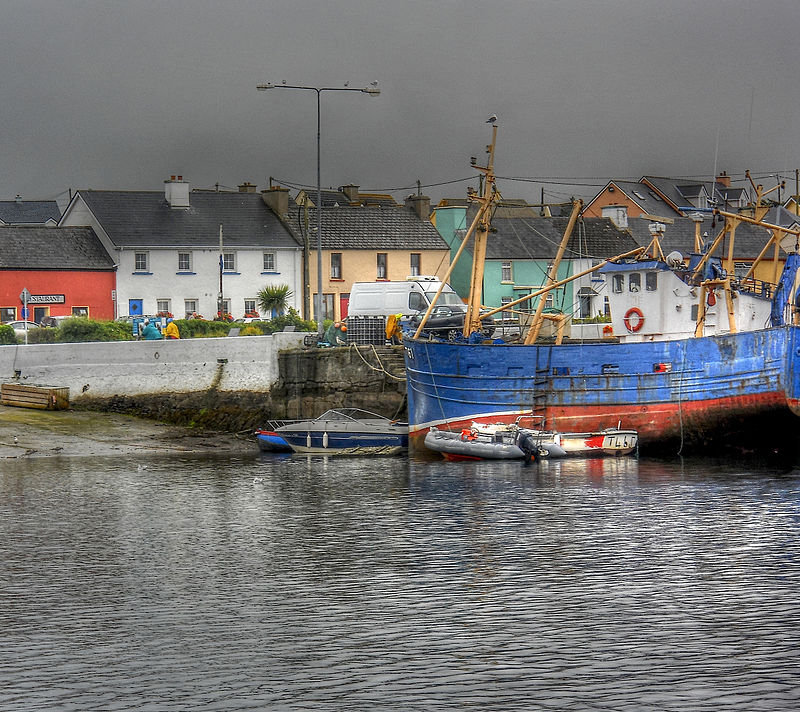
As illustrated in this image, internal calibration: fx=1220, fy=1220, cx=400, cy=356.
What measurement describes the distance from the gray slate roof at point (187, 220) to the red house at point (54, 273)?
5.67 feet

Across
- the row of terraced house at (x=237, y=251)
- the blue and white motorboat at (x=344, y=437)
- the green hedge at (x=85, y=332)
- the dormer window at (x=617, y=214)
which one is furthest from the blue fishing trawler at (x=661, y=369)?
the dormer window at (x=617, y=214)

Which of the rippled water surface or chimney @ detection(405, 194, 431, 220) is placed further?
A: chimney @ detection(405, 194, 431, 220)

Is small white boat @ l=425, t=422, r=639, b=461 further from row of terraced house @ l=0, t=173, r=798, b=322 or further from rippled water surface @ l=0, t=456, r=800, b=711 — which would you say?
row of terraced house @ l=0, t=173, r=798, b=322

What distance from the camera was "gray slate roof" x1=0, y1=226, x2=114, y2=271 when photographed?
62875 mm

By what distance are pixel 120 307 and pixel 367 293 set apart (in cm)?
2383

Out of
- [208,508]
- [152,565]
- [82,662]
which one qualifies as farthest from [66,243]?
[82,662]

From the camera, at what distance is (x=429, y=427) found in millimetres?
38375

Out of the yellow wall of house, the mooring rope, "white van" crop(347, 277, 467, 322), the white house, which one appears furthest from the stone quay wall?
the yellow wall of house

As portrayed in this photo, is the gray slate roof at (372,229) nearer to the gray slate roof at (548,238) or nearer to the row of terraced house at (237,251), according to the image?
the row of terraced house at (237,251)

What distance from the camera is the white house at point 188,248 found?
66.0m

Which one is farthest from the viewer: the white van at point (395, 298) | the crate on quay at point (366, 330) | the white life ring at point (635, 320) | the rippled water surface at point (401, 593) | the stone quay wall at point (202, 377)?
the white van at point (395, 298)

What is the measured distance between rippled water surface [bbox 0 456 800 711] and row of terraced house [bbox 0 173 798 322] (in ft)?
Result: 103

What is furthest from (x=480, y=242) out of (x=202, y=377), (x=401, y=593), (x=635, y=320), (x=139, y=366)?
(x=401, y=593)

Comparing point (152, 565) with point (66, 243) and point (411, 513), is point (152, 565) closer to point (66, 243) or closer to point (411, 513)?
point (411, 513)
